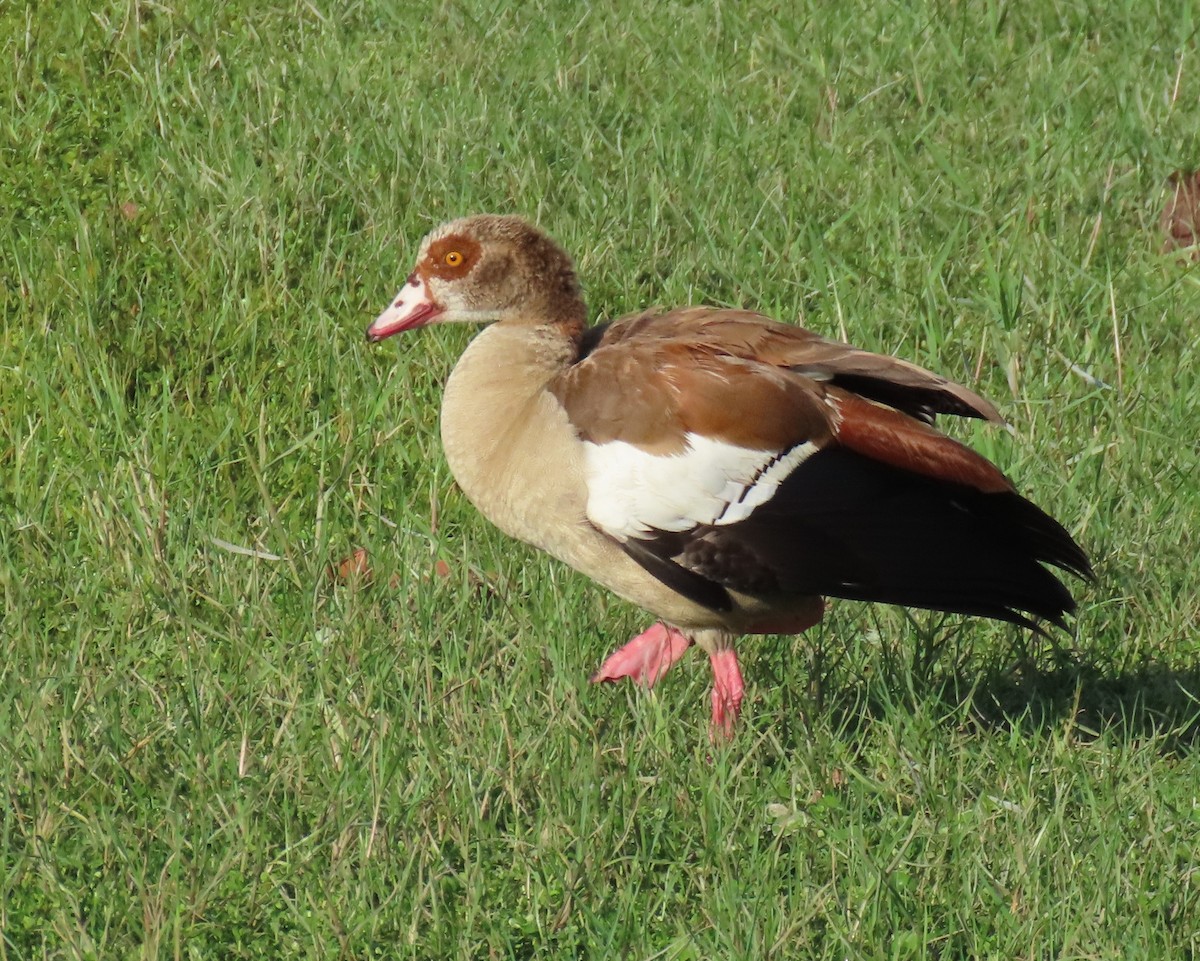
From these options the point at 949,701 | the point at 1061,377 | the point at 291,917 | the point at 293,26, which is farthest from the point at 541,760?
the point at 293,26

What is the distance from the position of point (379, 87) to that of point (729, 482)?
9.76ft

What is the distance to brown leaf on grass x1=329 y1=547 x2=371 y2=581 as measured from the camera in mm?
4289

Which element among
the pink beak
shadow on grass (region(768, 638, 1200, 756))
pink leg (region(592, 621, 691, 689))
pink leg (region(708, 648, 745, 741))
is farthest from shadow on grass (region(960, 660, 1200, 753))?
the pink beak

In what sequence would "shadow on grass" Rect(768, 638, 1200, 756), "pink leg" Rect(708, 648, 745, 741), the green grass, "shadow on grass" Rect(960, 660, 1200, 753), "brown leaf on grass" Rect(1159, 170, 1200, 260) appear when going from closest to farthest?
1. the green grass
2. "pink leg" Rect(708, 648, 745, 741)
3. "shadow on grass" Rect(768, 638, 1200, 756)
4. "shadow on grass" Rect(960, 660, 1200, 753)
5. "brown leaf on grass" Rect(1159, 170, 1200, 260)

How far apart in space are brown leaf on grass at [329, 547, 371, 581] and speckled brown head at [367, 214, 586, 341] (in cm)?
57

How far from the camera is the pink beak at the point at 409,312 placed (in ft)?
13.9

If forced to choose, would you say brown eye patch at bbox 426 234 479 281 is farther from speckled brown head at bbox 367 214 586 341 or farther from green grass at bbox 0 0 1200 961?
green grass at bbox 0 0 1200 961

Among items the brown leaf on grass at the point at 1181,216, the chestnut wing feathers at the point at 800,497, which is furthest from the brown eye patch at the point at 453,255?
the brown leaf on grass at the point at 1181,216

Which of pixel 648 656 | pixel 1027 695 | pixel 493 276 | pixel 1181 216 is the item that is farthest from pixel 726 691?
pixel 1181 216

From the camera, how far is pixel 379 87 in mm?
6098

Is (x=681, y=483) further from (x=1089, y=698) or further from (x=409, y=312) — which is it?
(x=1089, y=698)

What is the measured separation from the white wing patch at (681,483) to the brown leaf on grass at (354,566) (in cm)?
82

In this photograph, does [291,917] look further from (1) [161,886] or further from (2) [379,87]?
(2) [379,87]

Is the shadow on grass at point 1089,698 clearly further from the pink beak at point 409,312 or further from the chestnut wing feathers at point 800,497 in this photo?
the pink beak at point 409,312
